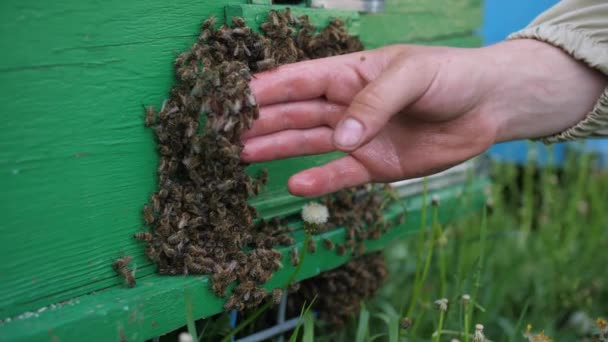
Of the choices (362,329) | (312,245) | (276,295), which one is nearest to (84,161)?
(276,295)

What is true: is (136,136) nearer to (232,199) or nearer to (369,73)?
(232,199)

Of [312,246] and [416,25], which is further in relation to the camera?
[416,25]

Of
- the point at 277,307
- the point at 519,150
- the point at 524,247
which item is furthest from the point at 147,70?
the point at 519,150

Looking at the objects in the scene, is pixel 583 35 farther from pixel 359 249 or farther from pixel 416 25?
pixel 359 249

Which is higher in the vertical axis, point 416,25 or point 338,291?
point 416,25

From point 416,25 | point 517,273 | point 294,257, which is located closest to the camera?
point 294,257

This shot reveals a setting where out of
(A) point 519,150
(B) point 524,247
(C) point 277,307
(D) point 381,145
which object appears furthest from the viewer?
(A) point 519,150

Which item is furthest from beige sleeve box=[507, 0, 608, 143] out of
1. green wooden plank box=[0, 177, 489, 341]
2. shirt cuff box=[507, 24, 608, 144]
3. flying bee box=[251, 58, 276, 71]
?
green wooden plank box=[0, 177, 489, 341]
